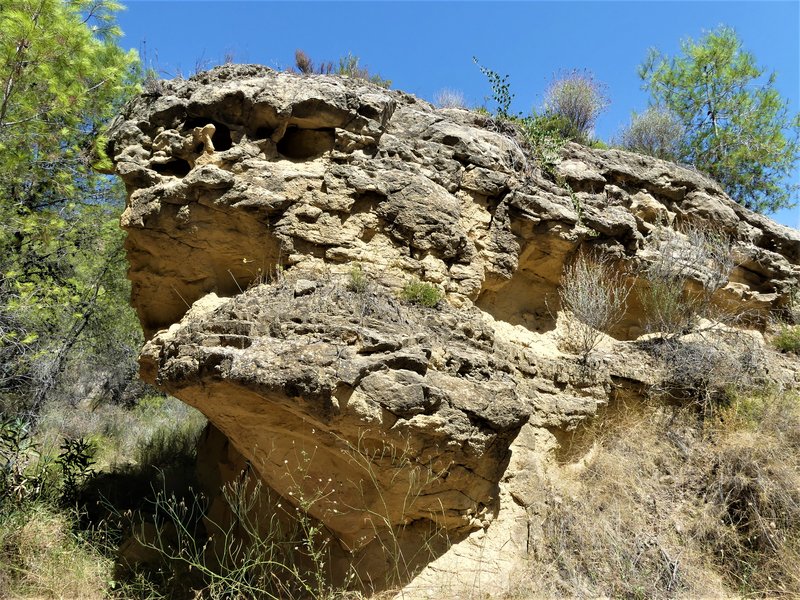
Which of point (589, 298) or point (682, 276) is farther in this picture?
point (682, 276)

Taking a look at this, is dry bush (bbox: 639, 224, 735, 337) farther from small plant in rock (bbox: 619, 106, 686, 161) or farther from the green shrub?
small plant in rock (bbox: 619, 106, 686, 161)

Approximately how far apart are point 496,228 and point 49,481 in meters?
5.47

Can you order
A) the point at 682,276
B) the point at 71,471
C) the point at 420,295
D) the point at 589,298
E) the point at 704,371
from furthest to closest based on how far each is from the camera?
the point at 682,276, the point at 71,471, the point at 589,298, the point at 704,371, the point at 420,295

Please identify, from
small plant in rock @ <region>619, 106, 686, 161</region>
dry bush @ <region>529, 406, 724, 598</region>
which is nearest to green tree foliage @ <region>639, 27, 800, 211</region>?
small plant in rock @ <region>619, 106, 686, 161</region>

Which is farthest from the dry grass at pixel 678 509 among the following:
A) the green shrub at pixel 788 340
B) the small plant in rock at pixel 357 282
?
the small plant in rock at pixel 357 282

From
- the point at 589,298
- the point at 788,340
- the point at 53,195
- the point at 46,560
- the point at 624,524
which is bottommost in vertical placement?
the point at 46,560

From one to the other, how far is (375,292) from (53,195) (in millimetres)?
5979

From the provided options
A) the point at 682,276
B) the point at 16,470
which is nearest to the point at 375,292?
the point at 16,470

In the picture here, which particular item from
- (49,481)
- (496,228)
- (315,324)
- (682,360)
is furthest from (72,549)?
(682,360)

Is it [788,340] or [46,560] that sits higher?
[788,340]

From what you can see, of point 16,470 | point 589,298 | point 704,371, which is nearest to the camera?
point 16,470

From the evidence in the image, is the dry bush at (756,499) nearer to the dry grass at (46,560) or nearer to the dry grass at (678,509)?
the dry grass at (678,509)

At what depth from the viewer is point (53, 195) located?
8703 mm

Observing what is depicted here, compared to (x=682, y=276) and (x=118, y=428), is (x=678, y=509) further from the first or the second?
(x=118, y=428)
